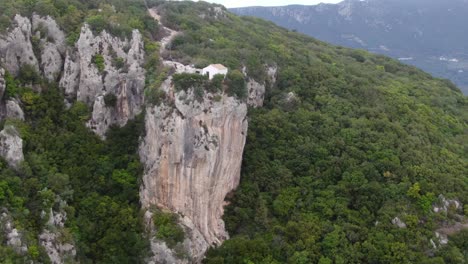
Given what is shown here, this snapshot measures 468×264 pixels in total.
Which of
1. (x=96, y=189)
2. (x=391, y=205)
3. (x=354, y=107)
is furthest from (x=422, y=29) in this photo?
(x=96, y=189)

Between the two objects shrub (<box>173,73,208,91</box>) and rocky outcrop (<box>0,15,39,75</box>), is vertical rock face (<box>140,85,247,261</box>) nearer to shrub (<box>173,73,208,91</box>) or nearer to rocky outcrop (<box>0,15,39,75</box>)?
shrub (<box>173,73,208,91</box>)

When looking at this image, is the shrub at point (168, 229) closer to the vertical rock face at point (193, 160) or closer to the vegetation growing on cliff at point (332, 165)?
the vertical rock face at point (193, 160)

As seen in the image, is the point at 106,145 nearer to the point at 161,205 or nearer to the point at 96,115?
the point at 96,115

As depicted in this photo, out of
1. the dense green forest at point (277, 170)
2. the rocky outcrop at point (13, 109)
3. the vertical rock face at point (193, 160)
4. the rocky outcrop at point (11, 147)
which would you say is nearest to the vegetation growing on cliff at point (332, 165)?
the dense green forest at point (277, 170)

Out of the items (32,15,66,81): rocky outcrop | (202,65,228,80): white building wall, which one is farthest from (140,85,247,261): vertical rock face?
(32,15,66,81): rocky outcrop

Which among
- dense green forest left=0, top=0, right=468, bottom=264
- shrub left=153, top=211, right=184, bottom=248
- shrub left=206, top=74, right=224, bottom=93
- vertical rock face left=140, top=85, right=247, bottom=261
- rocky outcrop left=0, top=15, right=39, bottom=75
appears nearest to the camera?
shrub left=153, top=211, right=184, bottom=248

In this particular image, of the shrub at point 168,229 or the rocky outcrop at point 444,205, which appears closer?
the shrub at point 168,229
